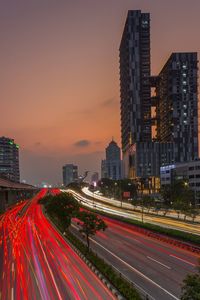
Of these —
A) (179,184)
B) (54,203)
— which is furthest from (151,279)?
(179,184)

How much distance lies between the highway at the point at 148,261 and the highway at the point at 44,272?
4.14 m

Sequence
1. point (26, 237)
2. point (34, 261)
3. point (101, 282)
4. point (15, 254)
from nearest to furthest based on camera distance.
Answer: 1. point (101, 282)
2. point (34, 261)
3. point (15, 254)
4. point (26, 237)

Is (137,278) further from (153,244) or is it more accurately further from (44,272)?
(153,244)

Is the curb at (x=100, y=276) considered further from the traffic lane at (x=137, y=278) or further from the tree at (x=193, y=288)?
the tree at (x=193, y=288)

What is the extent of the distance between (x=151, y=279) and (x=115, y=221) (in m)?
53.5

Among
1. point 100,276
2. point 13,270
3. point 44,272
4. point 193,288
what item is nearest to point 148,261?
point 100,276

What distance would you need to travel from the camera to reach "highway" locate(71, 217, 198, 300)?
34.6 meters

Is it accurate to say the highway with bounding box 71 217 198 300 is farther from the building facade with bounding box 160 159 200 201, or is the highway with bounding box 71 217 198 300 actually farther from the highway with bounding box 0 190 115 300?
the building facade with bounding box 160 159 200 201

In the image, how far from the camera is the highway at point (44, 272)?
3181 cm

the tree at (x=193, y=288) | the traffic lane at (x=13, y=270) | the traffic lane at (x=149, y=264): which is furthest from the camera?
the traffic lane at (x=149, y=264)

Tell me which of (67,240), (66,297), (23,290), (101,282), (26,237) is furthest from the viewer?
(26,237)

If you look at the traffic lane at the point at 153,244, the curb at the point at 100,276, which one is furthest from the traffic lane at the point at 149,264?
the curb at the point at 100,276

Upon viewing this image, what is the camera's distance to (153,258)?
47.0 meters

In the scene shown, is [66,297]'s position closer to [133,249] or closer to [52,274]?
[52,274]
